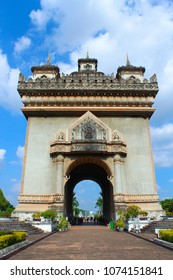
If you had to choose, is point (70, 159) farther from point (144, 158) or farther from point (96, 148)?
point (144, 158)

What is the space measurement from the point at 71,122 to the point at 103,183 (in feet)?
37.5

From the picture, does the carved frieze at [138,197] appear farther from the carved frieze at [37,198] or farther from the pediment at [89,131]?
the carved frieze at [37,198]

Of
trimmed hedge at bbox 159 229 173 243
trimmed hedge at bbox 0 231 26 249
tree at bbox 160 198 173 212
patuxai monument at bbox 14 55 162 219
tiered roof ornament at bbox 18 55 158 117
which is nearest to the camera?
trimmed hedge at bbox 0 231 26 249

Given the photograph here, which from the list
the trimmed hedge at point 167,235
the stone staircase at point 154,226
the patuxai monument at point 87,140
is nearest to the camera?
the trimmed hedge at point 167,235

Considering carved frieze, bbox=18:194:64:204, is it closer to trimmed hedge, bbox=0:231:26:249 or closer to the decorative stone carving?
the decorative stone carving

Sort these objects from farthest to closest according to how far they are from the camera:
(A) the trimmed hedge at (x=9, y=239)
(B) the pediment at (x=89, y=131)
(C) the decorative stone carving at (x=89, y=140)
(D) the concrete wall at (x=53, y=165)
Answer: (B) the pediment at (x=89, y=131) < (D) the concrete wall at (x=53, y=165) < (C) the decorative stone carving at (x=89, y=140) < (A) the trimmed hedge at (x=9, y=239)

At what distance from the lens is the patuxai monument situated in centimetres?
2450

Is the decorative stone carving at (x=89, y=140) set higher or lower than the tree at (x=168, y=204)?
higher

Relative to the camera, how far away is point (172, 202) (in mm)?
65688

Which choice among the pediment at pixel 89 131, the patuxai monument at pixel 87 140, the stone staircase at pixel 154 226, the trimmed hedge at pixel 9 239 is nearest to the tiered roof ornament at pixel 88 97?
the patuxai monument at pixel 87 140

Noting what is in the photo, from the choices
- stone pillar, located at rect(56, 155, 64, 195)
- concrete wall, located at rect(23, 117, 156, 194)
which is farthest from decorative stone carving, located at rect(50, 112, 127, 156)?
concrete wall, located at rect(23, 117, 156, 194)

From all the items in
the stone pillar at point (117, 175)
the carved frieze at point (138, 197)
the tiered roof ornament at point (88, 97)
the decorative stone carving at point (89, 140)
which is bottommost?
the carved frieze at point (138, 197)

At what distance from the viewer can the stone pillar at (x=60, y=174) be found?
24.2 meters
